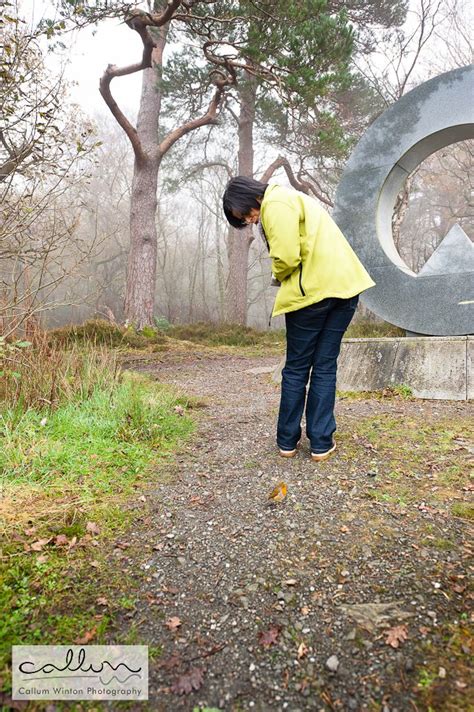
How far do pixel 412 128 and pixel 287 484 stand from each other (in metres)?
4.47

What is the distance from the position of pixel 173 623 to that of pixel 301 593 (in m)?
0.43

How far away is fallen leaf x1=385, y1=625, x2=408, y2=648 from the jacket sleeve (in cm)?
160

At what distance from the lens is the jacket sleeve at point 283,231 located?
2.12 meters

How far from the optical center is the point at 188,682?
108cm

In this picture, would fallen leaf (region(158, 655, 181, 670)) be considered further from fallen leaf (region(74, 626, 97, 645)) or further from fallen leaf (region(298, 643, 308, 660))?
fallen leaf (region(298, 643, 308, 660))

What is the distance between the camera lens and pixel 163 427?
2869 mm

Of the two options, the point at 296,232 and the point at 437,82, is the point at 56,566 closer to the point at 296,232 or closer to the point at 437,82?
the point at 296,232

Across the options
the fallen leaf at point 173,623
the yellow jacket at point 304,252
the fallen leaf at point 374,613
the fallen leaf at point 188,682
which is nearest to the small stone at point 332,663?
the fallen leaf at point 374,613

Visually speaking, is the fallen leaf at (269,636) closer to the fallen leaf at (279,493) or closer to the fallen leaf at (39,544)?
the fallen leaf at (279,493)

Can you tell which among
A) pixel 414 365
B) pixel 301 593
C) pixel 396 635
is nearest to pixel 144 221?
pixel 414 365

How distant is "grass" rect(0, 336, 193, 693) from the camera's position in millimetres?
1327

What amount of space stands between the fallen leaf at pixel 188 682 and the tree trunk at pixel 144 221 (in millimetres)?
7954

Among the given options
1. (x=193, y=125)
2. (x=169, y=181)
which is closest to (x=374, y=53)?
(x=193, y=125)

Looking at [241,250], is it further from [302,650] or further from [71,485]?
[302,650]
